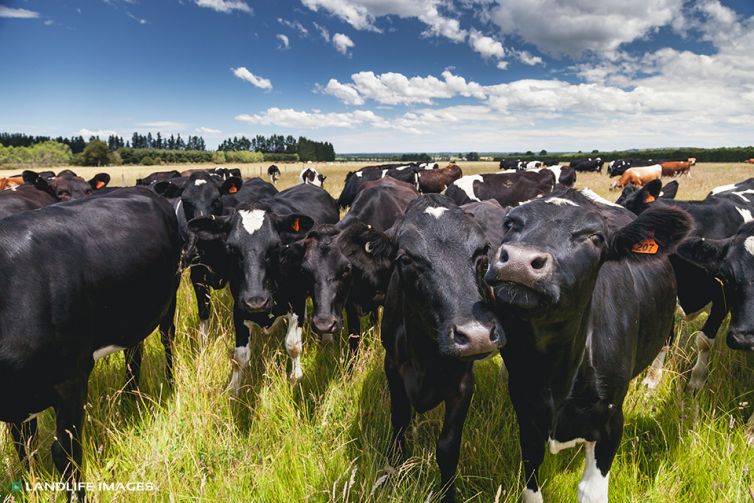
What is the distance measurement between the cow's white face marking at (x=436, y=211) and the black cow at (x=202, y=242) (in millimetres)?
3291

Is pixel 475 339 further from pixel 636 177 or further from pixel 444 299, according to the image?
pixel 636 177

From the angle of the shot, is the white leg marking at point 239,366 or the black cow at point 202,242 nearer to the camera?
the white leg marking at point 239,366

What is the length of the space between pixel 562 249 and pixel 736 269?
2.17 metres

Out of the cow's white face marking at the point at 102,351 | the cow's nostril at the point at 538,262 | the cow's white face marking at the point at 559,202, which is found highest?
the cow's white face marking at the point at 559,202

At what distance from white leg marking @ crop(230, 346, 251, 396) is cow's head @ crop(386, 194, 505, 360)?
92.6 inches

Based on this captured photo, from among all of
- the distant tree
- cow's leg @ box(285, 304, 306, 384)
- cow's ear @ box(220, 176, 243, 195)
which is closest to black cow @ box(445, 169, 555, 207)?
cow's ear @ box(220, 176, 243, 195)

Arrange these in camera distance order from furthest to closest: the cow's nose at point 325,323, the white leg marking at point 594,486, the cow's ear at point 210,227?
the cow's ear at point 210,227, the cow's nose at point 325,323, the white leg marking at point 594,486

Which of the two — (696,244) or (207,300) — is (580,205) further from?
(207,300)

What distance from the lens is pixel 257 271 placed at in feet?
13.0

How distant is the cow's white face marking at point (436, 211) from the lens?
2.55m

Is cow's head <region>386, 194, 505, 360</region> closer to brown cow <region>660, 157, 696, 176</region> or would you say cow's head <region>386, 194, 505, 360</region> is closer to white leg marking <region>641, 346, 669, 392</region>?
white leg marking <region>641, 346, 669, 392</region>

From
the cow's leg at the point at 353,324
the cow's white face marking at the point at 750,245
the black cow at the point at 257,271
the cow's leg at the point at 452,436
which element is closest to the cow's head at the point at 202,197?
the black cow at the point at 257,271

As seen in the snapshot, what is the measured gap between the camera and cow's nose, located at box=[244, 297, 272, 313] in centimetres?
378

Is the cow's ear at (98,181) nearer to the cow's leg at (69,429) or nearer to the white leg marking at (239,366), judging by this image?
the white leg marking at (239,366)
